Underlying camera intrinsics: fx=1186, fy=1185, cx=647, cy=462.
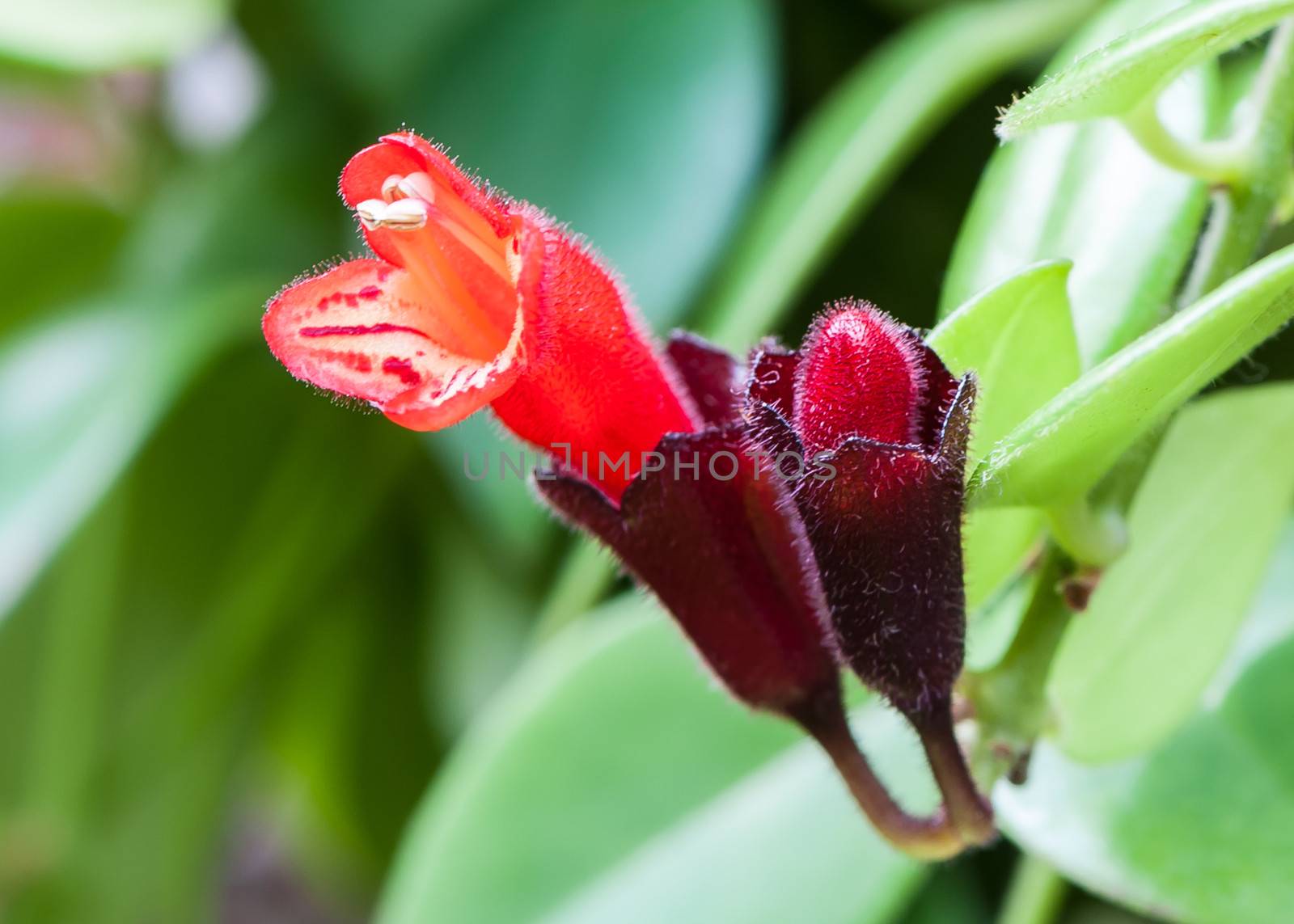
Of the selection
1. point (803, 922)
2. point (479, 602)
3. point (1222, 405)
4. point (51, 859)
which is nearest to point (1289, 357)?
point (1222, 405)

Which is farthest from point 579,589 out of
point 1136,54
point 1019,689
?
point 1136,54

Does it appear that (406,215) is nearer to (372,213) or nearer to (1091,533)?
(372,213)

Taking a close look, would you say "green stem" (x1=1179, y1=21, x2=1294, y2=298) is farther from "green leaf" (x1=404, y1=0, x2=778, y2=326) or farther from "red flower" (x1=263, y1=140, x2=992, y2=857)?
"green leaf" (x1=404, y1=0, x2=778, y2=326)

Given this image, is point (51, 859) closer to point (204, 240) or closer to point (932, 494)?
point (204, 240)

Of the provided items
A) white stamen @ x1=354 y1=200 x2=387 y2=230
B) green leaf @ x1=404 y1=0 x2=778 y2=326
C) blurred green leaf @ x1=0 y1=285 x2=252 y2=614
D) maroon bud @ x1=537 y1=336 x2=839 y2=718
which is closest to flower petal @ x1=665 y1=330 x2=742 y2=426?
maroon bud @ x1=537 y1=336 x2=839 y2=718

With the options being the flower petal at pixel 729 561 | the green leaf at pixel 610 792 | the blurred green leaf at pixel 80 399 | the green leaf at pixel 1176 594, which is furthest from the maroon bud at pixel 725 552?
the blurred green leaf at pixel 80 399
